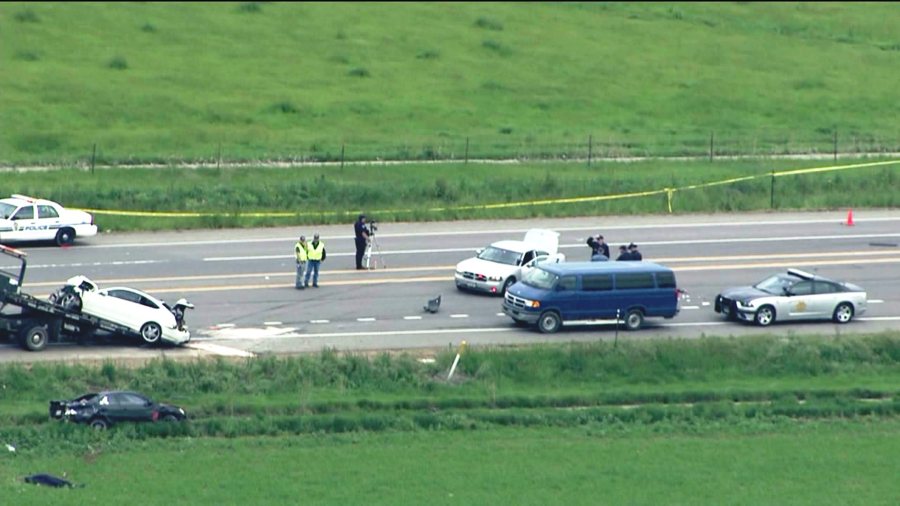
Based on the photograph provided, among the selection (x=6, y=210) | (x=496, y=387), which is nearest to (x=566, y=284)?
(x=496, y=387)

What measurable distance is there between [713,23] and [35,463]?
241 ft

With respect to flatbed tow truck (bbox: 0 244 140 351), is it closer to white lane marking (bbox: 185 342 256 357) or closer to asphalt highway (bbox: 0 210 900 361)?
asphalt highway (bbox: 0 210 900 361)

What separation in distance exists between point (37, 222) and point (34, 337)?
36.7ft

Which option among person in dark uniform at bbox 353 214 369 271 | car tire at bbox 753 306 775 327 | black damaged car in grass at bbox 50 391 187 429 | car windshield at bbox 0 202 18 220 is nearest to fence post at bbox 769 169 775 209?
car tire at bbox 753 306 775 327

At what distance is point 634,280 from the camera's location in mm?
42469

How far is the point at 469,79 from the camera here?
83750 millimetres

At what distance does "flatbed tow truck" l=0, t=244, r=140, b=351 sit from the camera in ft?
126

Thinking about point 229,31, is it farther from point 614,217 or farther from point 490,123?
point 614,217

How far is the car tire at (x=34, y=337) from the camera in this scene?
38.8 metres

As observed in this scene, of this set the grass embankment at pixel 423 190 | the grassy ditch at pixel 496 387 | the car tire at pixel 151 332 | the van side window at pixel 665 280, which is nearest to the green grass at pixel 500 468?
the grassy ditch at pixel 496 387

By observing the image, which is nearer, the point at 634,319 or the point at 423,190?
the point at 634,319

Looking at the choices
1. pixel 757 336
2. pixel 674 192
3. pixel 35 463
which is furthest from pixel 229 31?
pixel 35 463

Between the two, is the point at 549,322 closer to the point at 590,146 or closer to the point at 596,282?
the point at 596,282

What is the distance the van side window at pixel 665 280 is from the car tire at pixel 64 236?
17.4 metres
